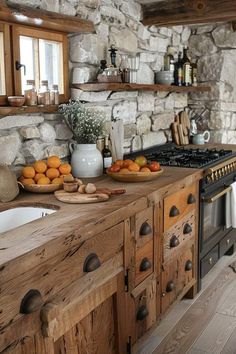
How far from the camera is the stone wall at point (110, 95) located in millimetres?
2572

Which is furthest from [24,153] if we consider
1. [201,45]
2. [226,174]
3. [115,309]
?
[201,45]

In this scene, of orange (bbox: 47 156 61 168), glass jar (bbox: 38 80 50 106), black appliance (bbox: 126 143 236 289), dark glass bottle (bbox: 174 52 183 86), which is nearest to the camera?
orange (bbox: 47 156 61 168)

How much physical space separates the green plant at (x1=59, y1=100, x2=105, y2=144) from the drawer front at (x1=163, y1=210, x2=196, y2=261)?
31.0 inches

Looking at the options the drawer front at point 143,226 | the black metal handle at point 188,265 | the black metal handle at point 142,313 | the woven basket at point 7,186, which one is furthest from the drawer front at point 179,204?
the woven basket at point 7,186

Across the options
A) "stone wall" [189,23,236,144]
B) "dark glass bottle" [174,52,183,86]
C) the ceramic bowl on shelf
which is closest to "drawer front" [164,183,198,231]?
the ceramic bowl on shelf

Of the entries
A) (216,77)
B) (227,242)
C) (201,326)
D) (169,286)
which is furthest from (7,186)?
(216,77)

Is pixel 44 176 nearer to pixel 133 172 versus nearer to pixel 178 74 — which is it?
pixel 133 172

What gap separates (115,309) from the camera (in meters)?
2.12

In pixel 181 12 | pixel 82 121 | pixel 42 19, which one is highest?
pixel 181 12

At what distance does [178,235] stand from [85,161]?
0.78 meters

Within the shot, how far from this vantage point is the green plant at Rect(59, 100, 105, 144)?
109 inches

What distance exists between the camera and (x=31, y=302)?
4.95 feet

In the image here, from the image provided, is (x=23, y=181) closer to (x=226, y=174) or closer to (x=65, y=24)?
(x=65, y=24)

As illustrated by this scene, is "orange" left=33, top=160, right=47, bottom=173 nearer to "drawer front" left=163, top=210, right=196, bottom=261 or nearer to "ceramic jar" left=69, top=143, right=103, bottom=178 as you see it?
"ceramic jar" left=69, top=143, right=103, bottom=178
